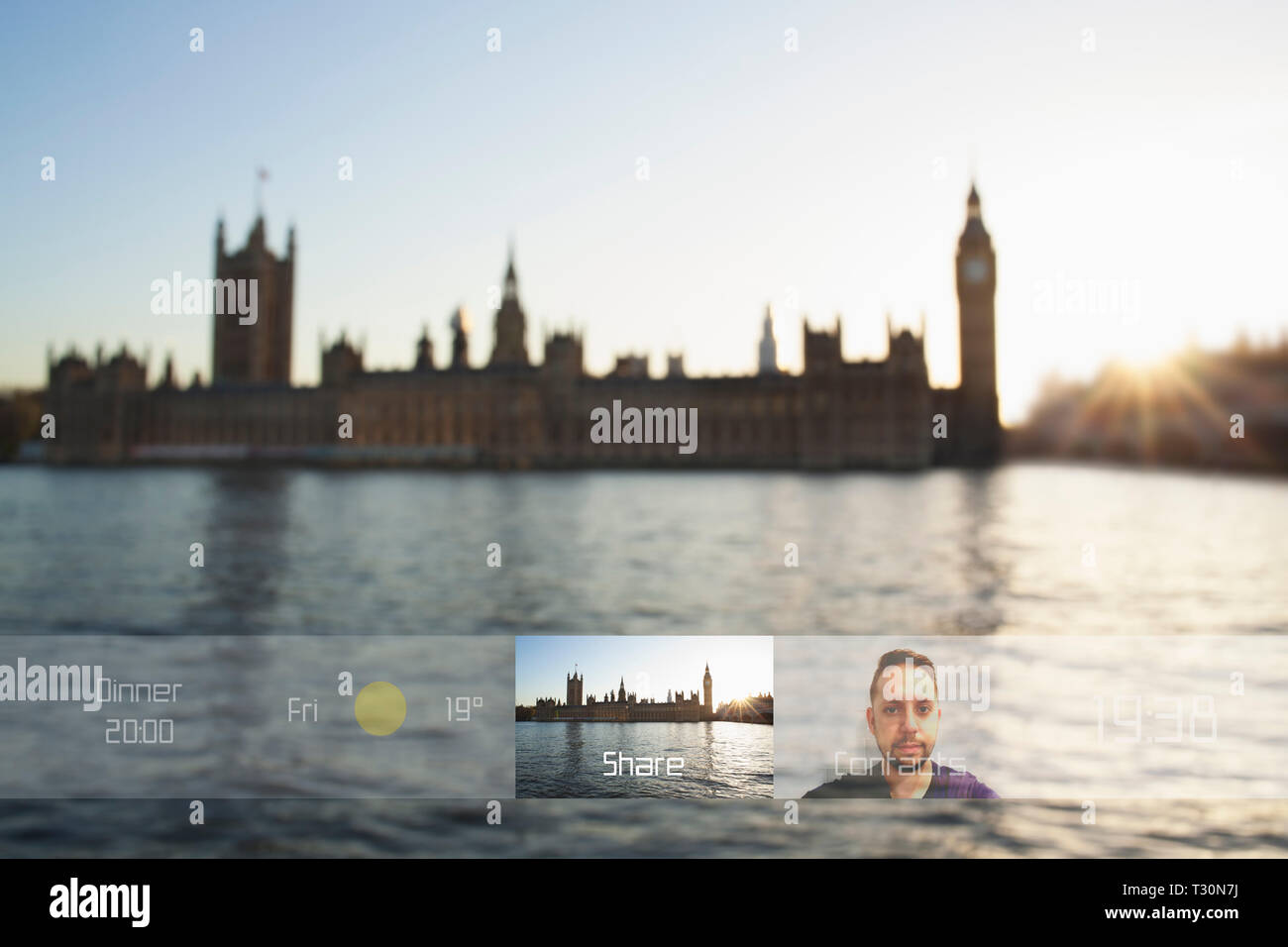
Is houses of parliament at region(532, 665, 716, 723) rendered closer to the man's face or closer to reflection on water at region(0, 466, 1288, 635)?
the man's face

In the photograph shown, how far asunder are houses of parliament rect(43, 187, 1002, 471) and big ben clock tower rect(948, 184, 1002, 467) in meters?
0.17

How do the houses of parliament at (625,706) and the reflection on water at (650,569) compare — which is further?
the reflection on water at (650,569)

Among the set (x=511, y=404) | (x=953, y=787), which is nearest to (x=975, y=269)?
(x=511, y=404)

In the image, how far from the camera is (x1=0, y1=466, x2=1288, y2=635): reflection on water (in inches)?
591

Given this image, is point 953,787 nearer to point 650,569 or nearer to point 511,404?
point 650,569

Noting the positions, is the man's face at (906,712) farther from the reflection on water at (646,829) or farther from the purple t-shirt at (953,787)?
the purple t-shirt at (953,787)

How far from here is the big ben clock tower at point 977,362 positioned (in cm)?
11356

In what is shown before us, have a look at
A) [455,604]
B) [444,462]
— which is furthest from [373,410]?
[455,604]

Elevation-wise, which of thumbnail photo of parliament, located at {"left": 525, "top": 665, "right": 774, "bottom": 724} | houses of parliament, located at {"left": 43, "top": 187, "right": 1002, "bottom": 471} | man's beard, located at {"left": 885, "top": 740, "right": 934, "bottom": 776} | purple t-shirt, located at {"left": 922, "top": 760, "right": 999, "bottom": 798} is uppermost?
houses of parliament, located at {"left": 43, "top": 187, "right": 1002, "bottom": 471}

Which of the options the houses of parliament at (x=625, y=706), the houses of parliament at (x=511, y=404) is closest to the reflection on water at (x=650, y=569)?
the houses of parliament at (x=625, y=706)

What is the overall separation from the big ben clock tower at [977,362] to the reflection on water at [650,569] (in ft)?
217

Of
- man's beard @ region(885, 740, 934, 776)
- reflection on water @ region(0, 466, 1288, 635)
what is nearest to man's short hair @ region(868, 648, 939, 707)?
man's beard @ region(885, 740, 934, 776)

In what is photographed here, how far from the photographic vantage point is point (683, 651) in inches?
217
